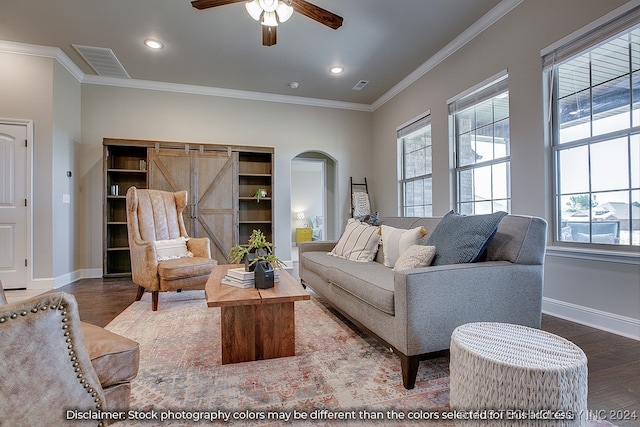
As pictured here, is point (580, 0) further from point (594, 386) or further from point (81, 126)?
point (81, 126)

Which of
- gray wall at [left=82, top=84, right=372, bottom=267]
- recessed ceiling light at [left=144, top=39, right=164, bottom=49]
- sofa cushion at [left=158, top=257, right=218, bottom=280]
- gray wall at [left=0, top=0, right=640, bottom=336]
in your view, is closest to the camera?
gray wall at [left=0, top=0, right=640, bottom=336]

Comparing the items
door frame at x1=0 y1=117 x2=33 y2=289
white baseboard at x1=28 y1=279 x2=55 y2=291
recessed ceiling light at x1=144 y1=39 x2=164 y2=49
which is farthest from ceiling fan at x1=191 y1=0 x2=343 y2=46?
white baseboard at x1=28 y1=279 x2=55 y2=291

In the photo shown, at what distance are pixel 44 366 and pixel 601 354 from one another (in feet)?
9.31

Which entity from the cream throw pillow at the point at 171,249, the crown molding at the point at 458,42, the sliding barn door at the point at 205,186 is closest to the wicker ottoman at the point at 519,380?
the cream throw pillow at the point at 171,249

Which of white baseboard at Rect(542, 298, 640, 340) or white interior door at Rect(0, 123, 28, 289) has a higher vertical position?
white interior door at Rect(0, 123, 28, 289)

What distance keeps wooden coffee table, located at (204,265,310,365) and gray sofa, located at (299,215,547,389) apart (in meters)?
0.46

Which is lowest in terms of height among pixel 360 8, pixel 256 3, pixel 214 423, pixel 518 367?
pixel 214 423

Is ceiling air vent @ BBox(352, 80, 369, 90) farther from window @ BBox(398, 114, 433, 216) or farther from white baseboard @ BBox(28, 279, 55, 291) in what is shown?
white baseboard @ BBox(28, 279, 55, 291)

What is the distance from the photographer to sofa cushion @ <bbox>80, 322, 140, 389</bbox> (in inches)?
39.4

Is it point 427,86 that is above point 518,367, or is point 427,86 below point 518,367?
above

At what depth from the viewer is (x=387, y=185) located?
5602mm

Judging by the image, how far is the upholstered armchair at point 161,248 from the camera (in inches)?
117

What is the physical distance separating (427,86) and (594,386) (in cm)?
390

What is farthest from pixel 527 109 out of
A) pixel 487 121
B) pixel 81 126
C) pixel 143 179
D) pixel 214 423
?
pixel 81 126
